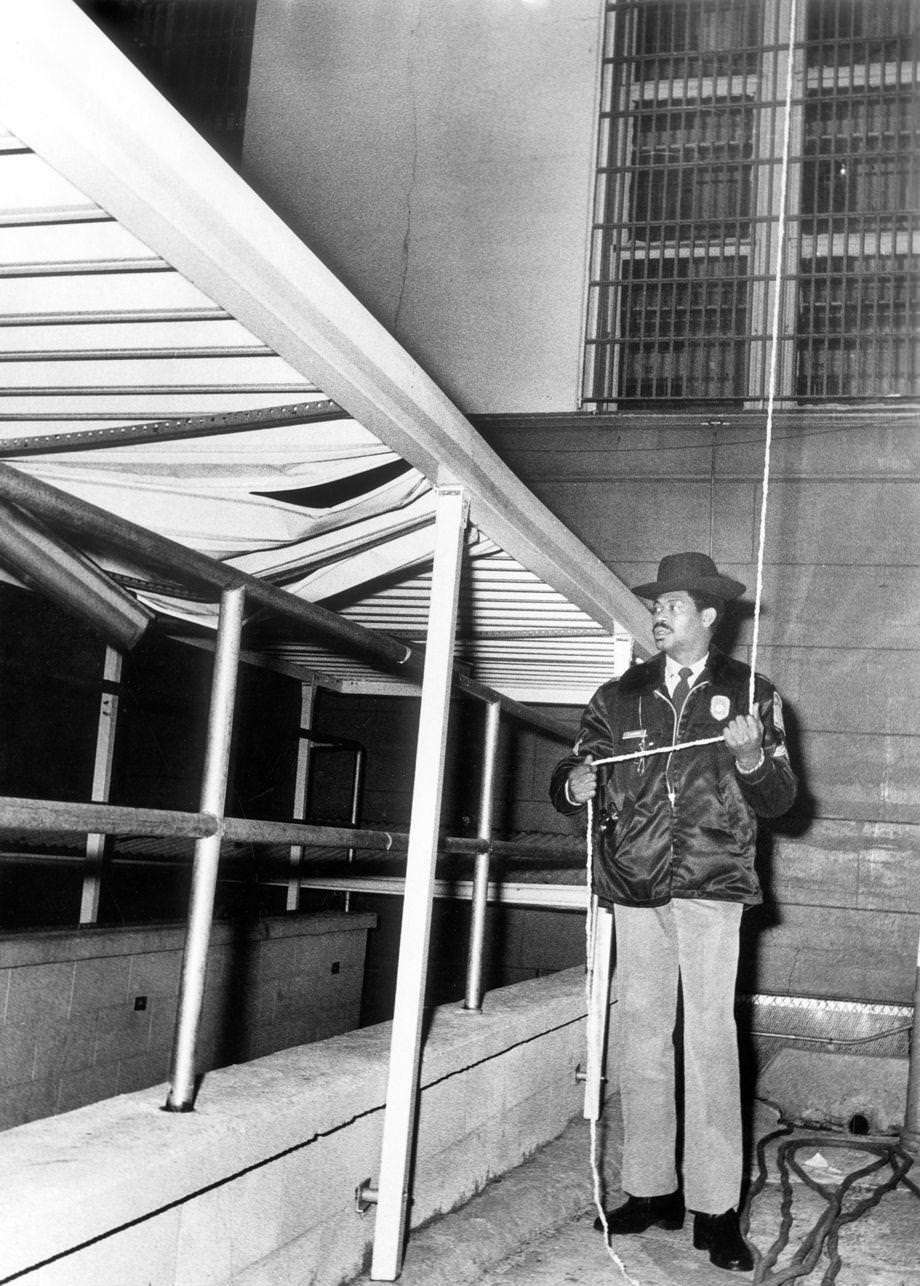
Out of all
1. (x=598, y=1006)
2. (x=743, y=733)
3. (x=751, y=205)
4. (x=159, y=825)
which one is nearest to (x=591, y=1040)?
(x=598, y=1006)

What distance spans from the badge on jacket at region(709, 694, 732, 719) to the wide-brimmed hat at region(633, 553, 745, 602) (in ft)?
1.09

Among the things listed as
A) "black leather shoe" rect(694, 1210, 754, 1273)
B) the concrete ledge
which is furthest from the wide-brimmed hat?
"black leather shoe" rect(694, 1210, 754, 1273)

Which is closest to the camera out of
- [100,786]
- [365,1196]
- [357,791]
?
[365,1196]

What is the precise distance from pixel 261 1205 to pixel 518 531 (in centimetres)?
166

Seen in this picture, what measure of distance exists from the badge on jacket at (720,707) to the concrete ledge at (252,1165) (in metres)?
1.16

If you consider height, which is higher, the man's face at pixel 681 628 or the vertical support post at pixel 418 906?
the man's face at pixel 681 628

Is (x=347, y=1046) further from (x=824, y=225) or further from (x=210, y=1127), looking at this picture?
(x=824, y=225)

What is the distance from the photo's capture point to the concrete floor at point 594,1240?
2.66 m

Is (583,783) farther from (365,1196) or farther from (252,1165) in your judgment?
(252,1165)

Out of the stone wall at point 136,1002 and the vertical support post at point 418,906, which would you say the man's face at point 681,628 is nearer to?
the vertical support post at point 418,906

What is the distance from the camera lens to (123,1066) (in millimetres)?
4668

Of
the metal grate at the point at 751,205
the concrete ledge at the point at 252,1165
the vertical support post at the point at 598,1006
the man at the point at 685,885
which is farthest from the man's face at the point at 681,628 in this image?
the metal grate at the point at 751,205

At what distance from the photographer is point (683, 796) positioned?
3.01 meters

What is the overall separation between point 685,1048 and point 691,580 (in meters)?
1.30
